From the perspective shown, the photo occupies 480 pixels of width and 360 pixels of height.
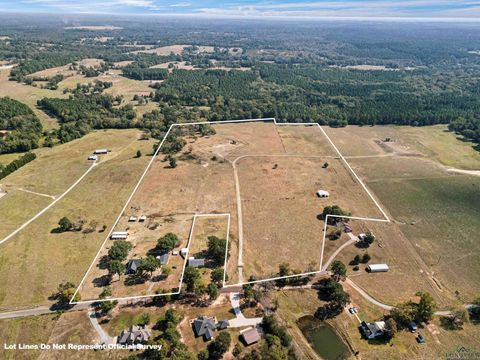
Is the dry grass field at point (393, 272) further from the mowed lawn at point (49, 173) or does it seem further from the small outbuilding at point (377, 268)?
the mowed lawn at point (49, 173)

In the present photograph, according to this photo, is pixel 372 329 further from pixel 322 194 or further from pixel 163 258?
pixel 322 194

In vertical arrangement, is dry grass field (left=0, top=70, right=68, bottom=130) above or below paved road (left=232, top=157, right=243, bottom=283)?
above

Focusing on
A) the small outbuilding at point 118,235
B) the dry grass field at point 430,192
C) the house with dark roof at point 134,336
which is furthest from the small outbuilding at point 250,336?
the small outbuilding at point 118,235

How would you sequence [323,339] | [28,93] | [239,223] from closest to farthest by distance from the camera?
[323,339] < [239,223] < [28,93]

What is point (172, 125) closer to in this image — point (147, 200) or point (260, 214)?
point (147, 200)

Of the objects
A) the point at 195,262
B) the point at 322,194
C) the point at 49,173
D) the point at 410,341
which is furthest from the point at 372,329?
the point at 49,173

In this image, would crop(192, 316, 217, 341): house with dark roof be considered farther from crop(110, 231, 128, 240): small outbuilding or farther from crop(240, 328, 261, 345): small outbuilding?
crop(110, 231, 128, 240): small outbuilding

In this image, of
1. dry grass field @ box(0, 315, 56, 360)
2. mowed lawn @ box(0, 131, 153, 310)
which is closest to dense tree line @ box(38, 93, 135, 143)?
mowed lawn @ box(0, 131, 153, 310)
